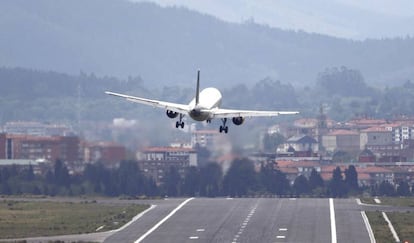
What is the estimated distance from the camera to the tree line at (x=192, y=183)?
579 ft

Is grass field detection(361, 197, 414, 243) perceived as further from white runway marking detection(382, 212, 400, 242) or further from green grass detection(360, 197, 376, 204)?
green grass detection(360, 197, 376, 204)

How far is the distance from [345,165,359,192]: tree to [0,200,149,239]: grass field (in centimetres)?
3332

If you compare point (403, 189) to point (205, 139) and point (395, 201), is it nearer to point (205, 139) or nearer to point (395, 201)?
point (395, 201)

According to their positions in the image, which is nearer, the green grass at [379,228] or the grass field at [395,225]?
the green grass at [379,228]

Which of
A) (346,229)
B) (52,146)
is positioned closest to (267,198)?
(52,146)

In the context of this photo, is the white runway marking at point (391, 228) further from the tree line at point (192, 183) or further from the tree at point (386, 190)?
the tree at point (386, 190)

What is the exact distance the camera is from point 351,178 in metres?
194

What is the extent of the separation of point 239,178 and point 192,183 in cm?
560

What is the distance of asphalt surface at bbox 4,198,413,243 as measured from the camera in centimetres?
13388

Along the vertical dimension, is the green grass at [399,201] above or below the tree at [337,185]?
below

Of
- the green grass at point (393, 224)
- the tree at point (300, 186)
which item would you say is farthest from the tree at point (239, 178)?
the green grass at point (393, 224)

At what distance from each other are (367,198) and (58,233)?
4706 centimetres

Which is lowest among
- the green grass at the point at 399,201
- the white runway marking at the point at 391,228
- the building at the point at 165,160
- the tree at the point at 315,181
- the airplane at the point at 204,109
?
the white runway marking at the point at 391,228

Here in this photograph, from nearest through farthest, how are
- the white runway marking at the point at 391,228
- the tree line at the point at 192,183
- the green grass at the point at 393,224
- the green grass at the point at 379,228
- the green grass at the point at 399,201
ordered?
the green grass at the point at 379,228, the white runway marking at the point at 391,228, the green grass at the point at 393,224, the green grass at the point at 399,201, the tree line at the point at 192,183
